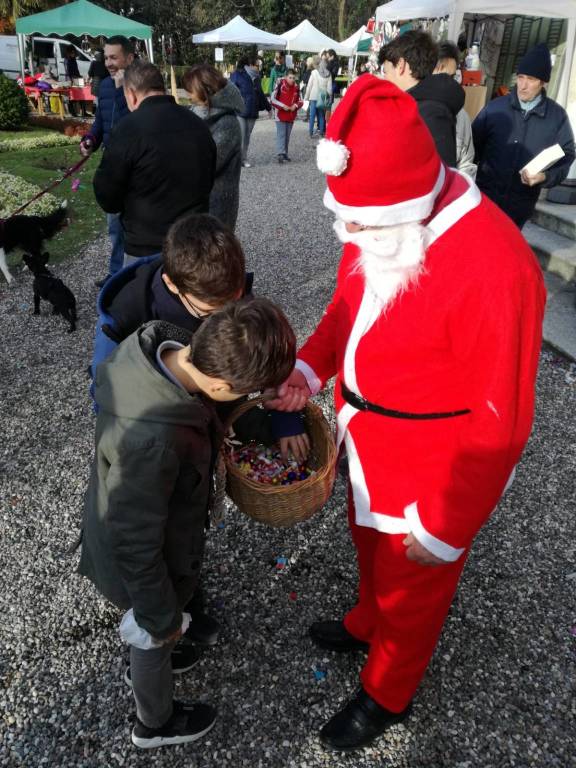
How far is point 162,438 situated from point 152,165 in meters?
2.62

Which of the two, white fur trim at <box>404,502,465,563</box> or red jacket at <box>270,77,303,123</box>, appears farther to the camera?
red jacket at <box>270,77,303,123</box>

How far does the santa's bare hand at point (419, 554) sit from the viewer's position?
Result: 161cm

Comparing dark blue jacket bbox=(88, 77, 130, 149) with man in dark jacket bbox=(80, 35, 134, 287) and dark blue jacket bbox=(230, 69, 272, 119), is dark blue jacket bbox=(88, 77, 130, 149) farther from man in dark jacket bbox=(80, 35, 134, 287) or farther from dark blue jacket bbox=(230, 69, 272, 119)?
dark blue jacket bbox=(230, 69, 272, 119)

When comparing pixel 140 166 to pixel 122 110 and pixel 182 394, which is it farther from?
pixel 182 394

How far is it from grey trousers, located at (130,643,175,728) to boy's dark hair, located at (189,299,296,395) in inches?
37.4

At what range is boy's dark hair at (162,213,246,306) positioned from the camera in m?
1.95

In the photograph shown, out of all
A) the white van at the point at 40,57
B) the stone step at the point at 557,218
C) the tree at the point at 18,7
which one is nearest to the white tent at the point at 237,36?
the white van at the point at 40,57

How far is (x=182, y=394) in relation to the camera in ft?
4.91

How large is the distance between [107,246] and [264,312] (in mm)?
6629

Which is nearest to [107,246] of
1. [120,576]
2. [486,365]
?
[120,576]

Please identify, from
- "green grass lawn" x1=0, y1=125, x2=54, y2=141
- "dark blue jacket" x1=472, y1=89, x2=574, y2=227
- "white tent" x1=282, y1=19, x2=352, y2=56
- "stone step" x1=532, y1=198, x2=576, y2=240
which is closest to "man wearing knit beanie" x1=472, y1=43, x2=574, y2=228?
"dark blue jacket" x1=472, y1=89, x2=574, y2=227

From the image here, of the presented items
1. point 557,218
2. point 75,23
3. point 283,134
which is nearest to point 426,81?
point 557,218

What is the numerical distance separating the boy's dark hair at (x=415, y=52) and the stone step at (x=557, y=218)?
3.70 m

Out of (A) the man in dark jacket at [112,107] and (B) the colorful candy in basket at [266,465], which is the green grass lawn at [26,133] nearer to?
(A) the man in dark jacket at [112,107]
